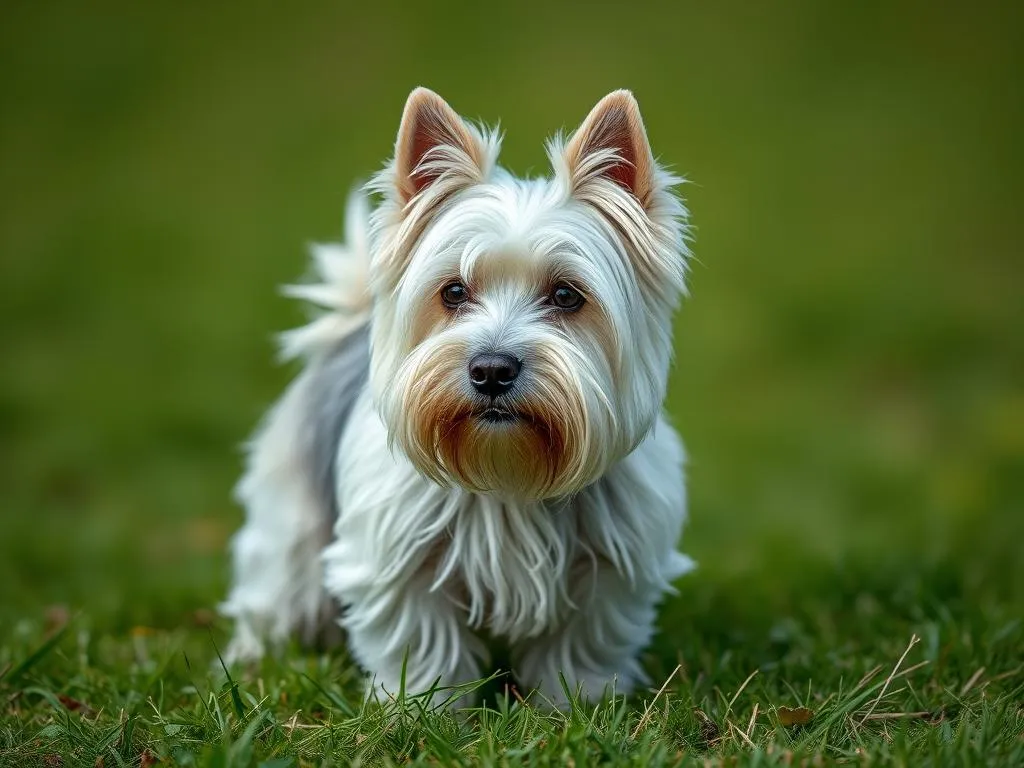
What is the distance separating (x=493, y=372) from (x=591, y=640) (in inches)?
49.7

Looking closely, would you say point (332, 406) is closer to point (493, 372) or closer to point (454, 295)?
point (454, 295)

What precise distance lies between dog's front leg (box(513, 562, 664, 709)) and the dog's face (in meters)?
0.54

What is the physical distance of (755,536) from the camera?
7457 millimetres

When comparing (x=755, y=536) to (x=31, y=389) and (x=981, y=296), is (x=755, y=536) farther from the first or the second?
(x=31, y=389)

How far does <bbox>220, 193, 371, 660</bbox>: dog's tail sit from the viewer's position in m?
5.09

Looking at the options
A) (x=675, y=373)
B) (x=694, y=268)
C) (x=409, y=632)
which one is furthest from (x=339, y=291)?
(x=675, y=373)

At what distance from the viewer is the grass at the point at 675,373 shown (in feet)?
13.8

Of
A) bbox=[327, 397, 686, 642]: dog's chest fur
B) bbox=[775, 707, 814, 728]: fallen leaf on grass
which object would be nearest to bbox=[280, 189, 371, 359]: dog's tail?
bbox=[327, 397, 686, 642]: dog's chest fur

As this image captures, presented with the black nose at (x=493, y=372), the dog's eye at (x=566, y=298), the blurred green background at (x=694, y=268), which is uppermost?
the dog's eye at (x=566, y=298)

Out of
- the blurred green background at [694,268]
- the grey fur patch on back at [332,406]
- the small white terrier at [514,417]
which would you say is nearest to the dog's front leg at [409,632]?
the small white terrier at [514,417]

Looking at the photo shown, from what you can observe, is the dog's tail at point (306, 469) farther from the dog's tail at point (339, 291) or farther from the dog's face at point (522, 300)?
the dog's face at point (522, 300)

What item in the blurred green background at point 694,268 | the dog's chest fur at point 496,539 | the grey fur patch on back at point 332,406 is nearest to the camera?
the dog's chest fur at point 496,539

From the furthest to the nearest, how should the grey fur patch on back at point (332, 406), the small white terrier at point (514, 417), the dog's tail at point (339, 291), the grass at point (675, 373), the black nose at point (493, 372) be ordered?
the dog's tail at point (339, 291) → the grey fur patch on back at point (332, 406) → the grass at point (675, 373) → the small white terrier at point (514, 417) → the black nose at point (493, 372)

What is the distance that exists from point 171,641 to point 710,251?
25.0 ft
